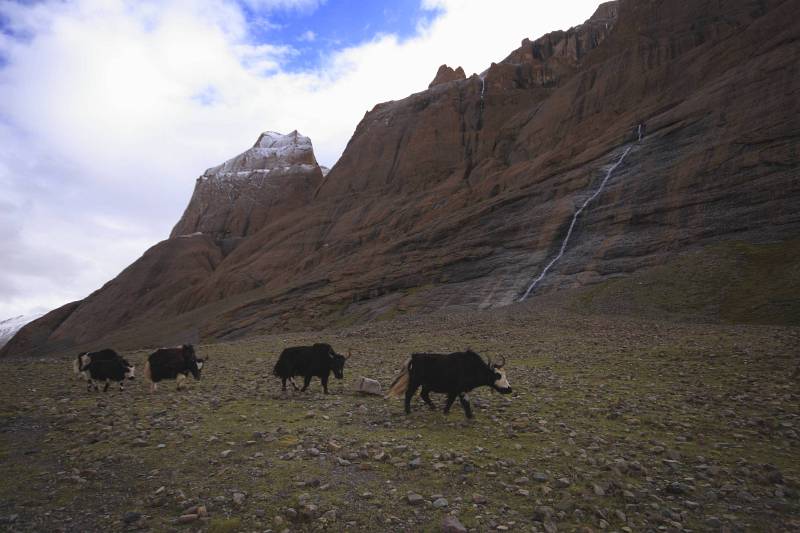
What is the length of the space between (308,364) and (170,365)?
5.05 m

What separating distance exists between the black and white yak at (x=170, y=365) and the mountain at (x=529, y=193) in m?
31.5

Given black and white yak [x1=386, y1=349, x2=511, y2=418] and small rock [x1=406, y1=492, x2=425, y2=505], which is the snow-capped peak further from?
small rock [x1=406, y1=492, x2=425, y2=505]

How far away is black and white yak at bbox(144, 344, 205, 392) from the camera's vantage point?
16953 millimetres

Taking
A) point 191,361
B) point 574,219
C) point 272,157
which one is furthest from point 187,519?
point 272,157

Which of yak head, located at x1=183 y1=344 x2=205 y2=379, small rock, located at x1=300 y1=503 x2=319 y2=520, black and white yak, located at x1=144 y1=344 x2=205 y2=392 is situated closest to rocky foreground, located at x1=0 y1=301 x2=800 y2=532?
small rock, located at x1=300 y1=503 x2=319 y2=520

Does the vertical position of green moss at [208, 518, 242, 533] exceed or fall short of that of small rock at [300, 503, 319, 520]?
it exceeds it

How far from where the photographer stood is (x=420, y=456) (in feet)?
29.4

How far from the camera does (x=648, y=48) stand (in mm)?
73375

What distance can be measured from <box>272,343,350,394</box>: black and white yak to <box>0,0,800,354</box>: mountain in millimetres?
27619

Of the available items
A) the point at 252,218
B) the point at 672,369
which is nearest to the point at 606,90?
the point at 672,369

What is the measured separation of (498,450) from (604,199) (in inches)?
1971

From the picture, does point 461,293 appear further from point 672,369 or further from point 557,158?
point 672,369

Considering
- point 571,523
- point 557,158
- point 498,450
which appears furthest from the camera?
point 557,158

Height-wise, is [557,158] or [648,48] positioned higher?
[648,48]
